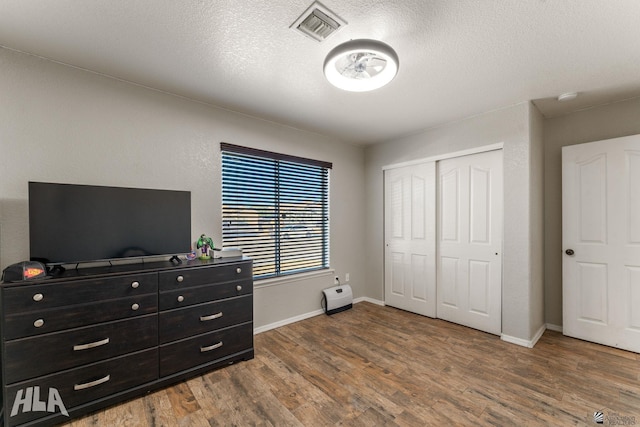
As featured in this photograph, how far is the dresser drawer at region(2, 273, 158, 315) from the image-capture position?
1.58 meters

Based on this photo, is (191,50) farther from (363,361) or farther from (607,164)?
(607,164)

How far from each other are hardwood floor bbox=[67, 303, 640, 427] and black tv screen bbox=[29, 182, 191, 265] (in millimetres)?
1108

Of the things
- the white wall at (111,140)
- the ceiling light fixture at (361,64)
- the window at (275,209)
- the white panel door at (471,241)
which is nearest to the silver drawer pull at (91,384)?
the white wall at (111,140)

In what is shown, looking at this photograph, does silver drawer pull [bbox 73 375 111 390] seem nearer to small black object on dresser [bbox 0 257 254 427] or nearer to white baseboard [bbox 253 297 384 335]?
small black object on dresser [bbox 0 257 254 427]

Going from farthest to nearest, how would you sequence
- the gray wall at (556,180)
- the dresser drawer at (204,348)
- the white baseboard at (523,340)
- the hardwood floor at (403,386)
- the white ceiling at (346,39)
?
the gray wall at (556,180) → the white baseboard at (523,340) → the dresser drawer at (204,348) → the hardwood floor at (403,386) → the white ceiling at (346,39)

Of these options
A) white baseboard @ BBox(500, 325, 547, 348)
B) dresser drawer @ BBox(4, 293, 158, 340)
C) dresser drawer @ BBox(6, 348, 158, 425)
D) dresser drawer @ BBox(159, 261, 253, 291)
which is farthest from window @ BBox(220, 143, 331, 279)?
white baseboard @ BBox(500, 325, 547, 348)

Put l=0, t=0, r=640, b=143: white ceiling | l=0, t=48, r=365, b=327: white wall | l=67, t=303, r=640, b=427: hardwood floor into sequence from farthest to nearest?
l=0, t=48, r=365, b=327: white wall
l=67, t=303, r=640, b=427: hardwood floor
l=0, t=0, r=640, b=143: white ceiling

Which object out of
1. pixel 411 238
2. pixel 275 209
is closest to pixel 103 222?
pixel 275 209

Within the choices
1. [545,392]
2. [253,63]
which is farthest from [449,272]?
[253,63]

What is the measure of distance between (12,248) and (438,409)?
10.5ft

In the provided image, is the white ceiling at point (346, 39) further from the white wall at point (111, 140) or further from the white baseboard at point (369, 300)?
the white baseboard at point (369, 300)

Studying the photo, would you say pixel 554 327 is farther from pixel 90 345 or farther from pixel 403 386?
pixel 90 345

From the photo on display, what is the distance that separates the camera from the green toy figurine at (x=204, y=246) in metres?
2.56

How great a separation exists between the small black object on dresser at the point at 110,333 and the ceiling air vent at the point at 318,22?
6.22 feet
